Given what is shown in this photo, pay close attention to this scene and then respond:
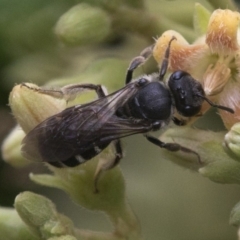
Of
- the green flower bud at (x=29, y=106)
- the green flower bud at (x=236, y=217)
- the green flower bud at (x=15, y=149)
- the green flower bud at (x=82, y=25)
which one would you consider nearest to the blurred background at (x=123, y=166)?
the green flower bud at (x=82, y=25)

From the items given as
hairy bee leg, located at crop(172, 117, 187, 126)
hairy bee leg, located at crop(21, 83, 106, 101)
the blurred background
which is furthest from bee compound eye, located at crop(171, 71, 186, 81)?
the blurred background

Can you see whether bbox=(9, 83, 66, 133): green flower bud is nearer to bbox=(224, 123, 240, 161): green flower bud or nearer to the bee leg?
the bee leg

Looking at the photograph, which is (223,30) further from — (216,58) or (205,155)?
(205,155)

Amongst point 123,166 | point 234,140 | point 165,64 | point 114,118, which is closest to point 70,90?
point 114,118

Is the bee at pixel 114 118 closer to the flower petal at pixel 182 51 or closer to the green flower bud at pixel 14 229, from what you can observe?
the flower petal at pixel 182 51

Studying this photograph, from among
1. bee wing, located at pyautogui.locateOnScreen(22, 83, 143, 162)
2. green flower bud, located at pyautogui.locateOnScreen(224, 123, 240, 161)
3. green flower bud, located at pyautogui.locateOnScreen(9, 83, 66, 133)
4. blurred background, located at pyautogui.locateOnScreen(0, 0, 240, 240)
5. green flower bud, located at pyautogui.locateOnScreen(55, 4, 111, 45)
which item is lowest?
blurred background, located at pyautogui.locateOnScreen(0, 0, 240, 240)

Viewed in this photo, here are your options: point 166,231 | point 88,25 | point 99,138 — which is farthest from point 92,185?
point 166,231
